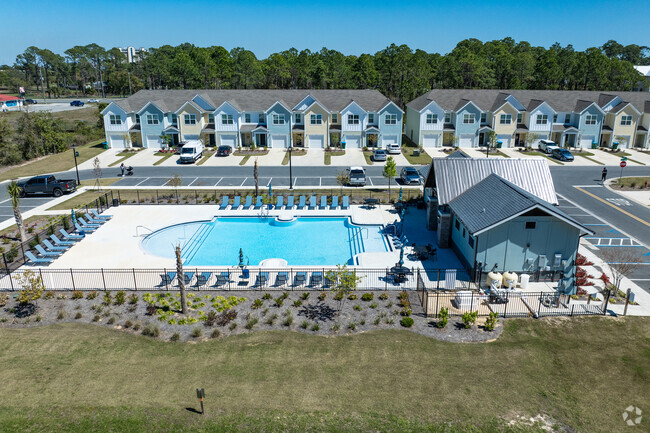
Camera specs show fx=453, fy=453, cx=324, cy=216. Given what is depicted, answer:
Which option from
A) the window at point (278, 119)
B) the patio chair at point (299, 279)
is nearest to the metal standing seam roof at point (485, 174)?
the patio chair at point (299, 279)

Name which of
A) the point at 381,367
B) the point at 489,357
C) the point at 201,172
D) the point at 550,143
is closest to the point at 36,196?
the point at 201,172

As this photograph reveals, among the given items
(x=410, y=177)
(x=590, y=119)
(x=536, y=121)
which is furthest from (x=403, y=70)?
(x=410, y=177)

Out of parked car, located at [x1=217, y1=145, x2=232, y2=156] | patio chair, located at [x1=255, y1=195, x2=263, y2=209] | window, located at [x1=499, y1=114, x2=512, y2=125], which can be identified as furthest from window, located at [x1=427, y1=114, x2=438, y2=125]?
patio chair, located at [x1=255, y1=195, x2=263, y2=209]

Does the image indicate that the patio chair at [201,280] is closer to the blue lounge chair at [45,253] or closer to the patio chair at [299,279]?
the patio chair at [299,279]

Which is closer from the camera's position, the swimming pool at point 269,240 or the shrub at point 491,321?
the shrub at point 491,321

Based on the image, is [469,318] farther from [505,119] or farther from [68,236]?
[505,119]

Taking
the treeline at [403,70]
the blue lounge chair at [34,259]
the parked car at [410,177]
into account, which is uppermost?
the treeline at [403,70]
